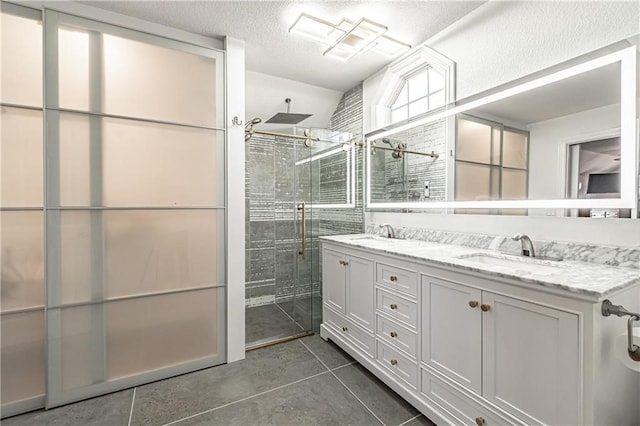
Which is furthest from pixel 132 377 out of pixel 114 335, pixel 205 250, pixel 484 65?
pixel 484 65

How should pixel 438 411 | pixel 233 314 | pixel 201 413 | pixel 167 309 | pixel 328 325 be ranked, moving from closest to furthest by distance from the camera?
pixel 438 411
pixel 201 413
pixel 167 309
pixel 233 314
pixel 328 325

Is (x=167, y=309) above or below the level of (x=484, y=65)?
Result: below

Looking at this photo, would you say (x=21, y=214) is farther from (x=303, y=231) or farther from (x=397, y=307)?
(x=397, y=307)

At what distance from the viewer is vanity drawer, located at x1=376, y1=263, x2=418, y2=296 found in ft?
5.67

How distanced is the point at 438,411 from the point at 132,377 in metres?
2.01

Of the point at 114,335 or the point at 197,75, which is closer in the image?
the point at 114,335

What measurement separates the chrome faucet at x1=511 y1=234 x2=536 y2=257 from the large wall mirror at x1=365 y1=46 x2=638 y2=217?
0.57ft

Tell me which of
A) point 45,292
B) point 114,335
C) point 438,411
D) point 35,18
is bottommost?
point 438,411

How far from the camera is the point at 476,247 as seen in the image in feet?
6.60

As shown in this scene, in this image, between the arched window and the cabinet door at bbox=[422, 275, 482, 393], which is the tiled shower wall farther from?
the cabinet door at bbox=[422, 275, 482, 393]

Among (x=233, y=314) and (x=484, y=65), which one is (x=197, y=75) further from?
(x=484, y=65)

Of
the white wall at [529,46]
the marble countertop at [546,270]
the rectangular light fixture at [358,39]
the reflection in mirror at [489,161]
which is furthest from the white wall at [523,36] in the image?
the marble countertop at [546,270]

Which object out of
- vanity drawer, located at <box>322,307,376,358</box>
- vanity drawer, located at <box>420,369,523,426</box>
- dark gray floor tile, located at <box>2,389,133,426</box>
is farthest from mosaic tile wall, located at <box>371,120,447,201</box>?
dark gray floor tile, located at <box>2,389,133,426</box>

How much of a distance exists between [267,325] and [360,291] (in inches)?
Answer: 48.0
